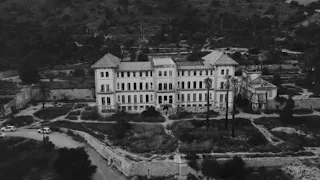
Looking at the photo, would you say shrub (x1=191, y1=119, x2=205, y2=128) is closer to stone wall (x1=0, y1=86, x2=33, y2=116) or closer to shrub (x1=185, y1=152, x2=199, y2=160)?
shrub (x1=185, y1=152, x2=199, y2=160)

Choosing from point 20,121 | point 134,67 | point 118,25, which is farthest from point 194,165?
point 118,25

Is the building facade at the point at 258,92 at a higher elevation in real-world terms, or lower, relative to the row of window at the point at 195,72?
lower

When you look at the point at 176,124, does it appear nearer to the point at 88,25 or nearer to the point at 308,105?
the point at 308,105

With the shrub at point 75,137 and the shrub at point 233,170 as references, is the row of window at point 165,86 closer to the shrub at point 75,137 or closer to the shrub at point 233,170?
the shrub at point 75,137

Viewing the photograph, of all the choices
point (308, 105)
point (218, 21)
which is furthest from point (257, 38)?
point (308, 105)

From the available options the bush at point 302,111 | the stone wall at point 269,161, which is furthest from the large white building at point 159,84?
the stone wall at point 269,161

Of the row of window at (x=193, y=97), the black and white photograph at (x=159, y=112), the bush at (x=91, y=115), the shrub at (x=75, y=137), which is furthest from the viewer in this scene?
the row of window at (x=193, y=97)

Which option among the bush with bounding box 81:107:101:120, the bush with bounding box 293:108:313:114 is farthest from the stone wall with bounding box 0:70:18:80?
the bush with bounding box 293:108:313:114
